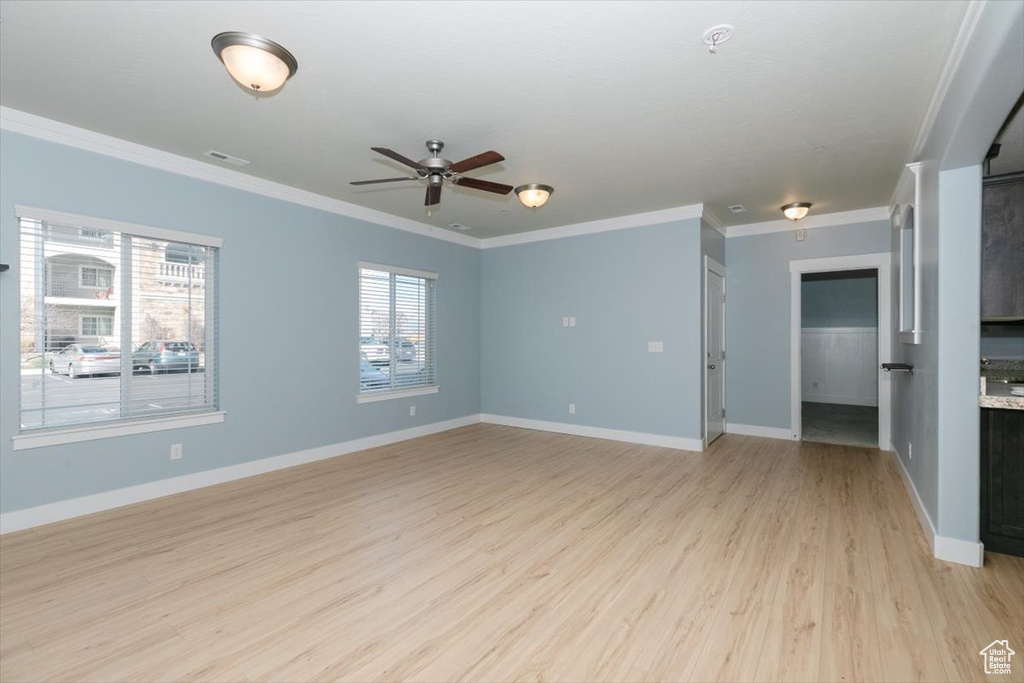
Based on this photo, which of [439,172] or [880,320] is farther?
[880,320]

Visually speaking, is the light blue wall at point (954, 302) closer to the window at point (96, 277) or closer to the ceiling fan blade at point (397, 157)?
the ceiling fan blade at point (397, 157)

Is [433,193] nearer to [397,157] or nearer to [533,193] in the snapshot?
[397,157]

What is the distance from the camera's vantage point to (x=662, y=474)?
4598 millimetres

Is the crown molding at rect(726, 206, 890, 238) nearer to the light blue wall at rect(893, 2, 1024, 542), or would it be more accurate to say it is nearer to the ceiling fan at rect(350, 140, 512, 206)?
the light blue wall at rect(893, 2, 1024, 542)

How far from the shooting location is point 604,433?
6.16 metres

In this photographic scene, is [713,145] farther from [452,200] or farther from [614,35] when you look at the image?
[452,200]

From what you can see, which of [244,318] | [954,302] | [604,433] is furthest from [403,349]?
[954,302]

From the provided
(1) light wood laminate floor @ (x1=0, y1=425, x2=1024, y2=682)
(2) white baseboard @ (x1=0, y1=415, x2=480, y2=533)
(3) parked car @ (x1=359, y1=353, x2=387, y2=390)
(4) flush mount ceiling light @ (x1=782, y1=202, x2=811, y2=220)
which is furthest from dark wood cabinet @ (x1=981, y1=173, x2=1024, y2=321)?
(2) white baseboard @ (x1=0, y1=415, x2=480, y2=533)

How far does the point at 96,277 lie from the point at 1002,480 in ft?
20.5

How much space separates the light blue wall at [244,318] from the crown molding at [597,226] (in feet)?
3.23

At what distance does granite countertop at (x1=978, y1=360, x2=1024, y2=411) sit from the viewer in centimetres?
265

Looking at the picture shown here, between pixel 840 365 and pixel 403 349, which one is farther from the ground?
pixel 403 349

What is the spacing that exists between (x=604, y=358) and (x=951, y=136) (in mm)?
4065

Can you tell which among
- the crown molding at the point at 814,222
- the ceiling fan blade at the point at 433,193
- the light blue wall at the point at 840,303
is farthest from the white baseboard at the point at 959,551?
the light blue wall at the point at 840,303
